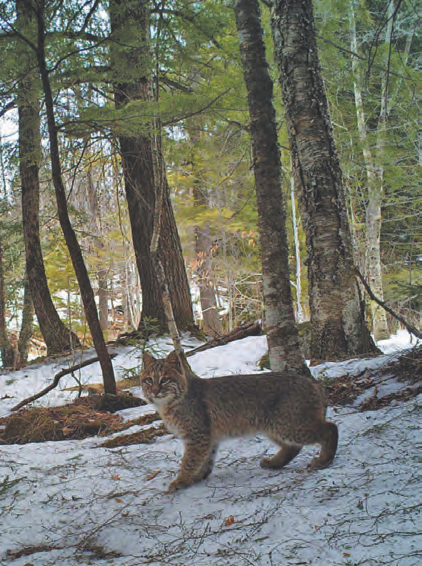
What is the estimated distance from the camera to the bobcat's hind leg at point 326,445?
2.91 meters

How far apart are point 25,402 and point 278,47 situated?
5.76m

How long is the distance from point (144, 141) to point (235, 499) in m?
7.50

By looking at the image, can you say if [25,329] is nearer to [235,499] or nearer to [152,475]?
[152,475]

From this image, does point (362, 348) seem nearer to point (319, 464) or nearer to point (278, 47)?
point (319, 464)

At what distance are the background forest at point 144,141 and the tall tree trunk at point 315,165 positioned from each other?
30 cm

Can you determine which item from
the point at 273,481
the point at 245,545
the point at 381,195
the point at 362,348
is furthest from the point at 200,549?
the point at 381,195

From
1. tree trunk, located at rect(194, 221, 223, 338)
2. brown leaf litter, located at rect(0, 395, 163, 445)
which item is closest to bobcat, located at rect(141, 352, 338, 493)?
brown leaf litter, located at rect(0, 395, 163, 445)

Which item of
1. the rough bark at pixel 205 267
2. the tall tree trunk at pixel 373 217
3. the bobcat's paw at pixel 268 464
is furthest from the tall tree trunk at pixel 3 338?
the tall tree trunk at pixel 373 217

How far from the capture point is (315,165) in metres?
5.48

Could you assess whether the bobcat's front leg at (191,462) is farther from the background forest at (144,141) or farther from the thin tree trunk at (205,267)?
the thin tree trunk at (205,267)

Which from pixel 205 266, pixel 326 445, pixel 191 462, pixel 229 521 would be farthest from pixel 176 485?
pixel 205 266

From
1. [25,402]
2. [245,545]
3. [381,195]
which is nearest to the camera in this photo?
[245,545]

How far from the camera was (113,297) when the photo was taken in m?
26.1

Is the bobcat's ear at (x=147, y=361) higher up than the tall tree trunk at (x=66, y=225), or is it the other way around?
the tall tree trunk at (x=66, y=225)
